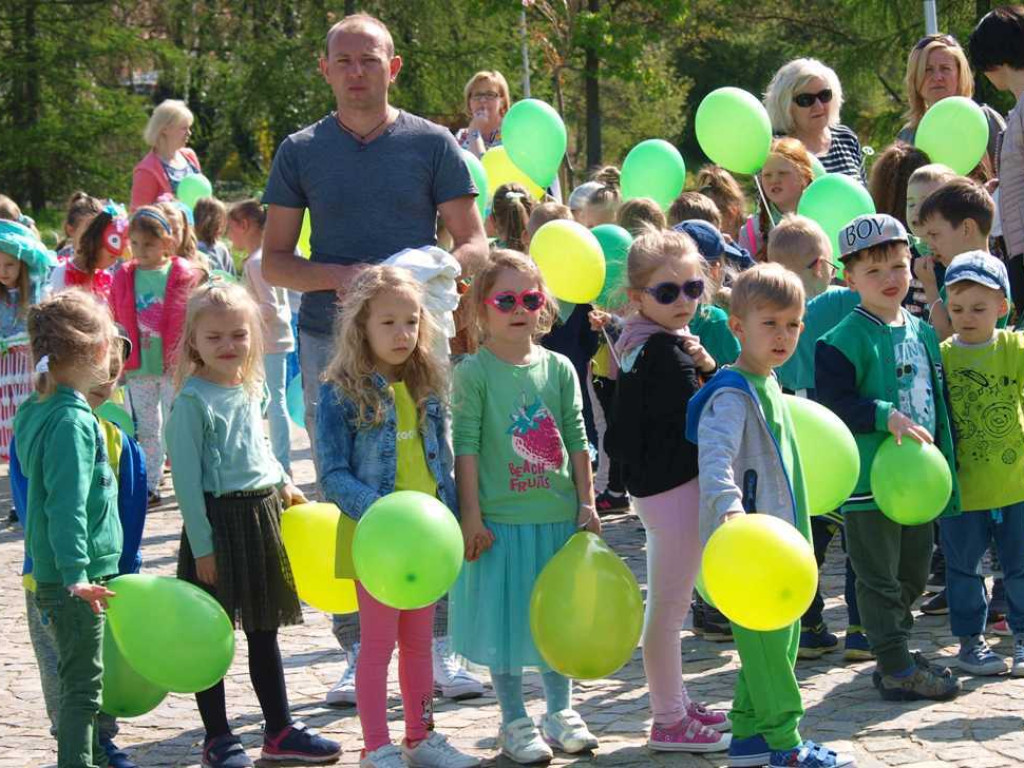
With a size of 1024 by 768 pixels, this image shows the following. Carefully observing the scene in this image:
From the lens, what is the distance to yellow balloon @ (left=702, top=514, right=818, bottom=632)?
13.2ft

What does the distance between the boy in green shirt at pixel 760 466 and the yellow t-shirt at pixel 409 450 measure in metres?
0.86

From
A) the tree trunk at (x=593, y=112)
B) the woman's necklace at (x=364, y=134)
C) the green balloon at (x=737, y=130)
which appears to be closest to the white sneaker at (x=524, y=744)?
the woman's necklace at (x=364, y=134)

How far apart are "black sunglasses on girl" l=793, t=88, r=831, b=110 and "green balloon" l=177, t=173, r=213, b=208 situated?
5.64 m

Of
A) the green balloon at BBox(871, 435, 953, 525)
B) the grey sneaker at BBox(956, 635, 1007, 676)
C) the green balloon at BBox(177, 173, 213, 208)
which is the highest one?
the green balloon at BBox(177, 173, 213, 208)

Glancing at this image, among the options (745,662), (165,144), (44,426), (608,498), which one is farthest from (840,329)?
(165,144)

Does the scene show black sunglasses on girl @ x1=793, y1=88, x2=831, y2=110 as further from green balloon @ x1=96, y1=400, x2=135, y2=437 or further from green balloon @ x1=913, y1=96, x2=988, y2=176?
green balloon @ x1=96, y1=400, x2=135, y2=437

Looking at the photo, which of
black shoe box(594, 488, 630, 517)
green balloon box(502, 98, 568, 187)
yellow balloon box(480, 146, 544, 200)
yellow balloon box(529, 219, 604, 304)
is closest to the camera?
yellow balloon box(529, 219, 604, 304)

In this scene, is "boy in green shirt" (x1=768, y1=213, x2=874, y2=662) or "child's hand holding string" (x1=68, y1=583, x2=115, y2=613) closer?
"child's hand holding string" (x1=68, y1=583, x2=115, y2=613)

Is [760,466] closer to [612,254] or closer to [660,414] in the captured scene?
[660,414]

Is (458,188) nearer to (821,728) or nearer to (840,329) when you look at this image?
(840,329)

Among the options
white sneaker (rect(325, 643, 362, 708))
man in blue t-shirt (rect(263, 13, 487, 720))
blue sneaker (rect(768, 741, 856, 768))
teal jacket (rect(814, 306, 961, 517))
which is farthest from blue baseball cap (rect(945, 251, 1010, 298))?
white sneaker (rect(325, 643, 362, 708))

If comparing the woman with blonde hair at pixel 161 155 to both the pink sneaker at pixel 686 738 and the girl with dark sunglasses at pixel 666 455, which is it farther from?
the pink sneaker at pixel 686 738

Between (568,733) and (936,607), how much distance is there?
2211 mm

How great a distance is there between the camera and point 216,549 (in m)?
4.87
